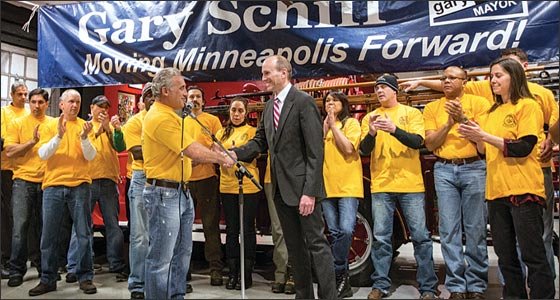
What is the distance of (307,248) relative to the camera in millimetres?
3443

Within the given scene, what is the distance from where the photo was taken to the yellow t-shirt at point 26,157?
4.91 meters

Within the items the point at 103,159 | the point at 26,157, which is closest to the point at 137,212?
the point at 103,159

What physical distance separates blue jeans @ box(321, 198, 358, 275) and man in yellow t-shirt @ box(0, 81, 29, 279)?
333 cm

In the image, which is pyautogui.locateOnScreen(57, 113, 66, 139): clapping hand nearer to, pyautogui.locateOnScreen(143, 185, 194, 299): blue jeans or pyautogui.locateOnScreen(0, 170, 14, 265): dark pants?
pyautogui.locateOnScreen(0, 170, 14, 265): dark pants

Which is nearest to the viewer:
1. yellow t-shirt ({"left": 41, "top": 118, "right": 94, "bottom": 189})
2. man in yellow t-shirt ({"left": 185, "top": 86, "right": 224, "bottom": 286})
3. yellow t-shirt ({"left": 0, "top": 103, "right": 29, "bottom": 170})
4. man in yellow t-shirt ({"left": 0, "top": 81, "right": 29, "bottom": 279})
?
yellow t-shirt ({"left": 41, "top": 118, "right": 94, "bottom": 189})

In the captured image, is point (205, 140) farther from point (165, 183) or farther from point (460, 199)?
point (460, 199)

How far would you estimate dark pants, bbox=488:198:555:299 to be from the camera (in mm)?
3064

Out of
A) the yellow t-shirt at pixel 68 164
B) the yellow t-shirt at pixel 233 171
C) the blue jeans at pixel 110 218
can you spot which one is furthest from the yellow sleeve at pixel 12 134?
the yellow t-shirt at pixel 233 171

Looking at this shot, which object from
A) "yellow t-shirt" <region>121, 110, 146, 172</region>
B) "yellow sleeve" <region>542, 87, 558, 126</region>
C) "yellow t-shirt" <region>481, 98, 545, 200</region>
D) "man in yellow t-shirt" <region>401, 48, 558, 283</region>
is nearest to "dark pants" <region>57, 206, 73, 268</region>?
"yellow t-shirt" <region>121, 110, 146, 172</region>

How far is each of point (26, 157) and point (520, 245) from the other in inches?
177

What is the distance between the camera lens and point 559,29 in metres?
4.00

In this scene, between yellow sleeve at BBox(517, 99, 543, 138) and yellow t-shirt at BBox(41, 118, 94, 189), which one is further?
yellow t-shirt at BBox(41, 118, 94, 189)

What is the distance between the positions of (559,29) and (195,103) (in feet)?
10.8

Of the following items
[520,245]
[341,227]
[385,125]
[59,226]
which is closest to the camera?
[520,245]
